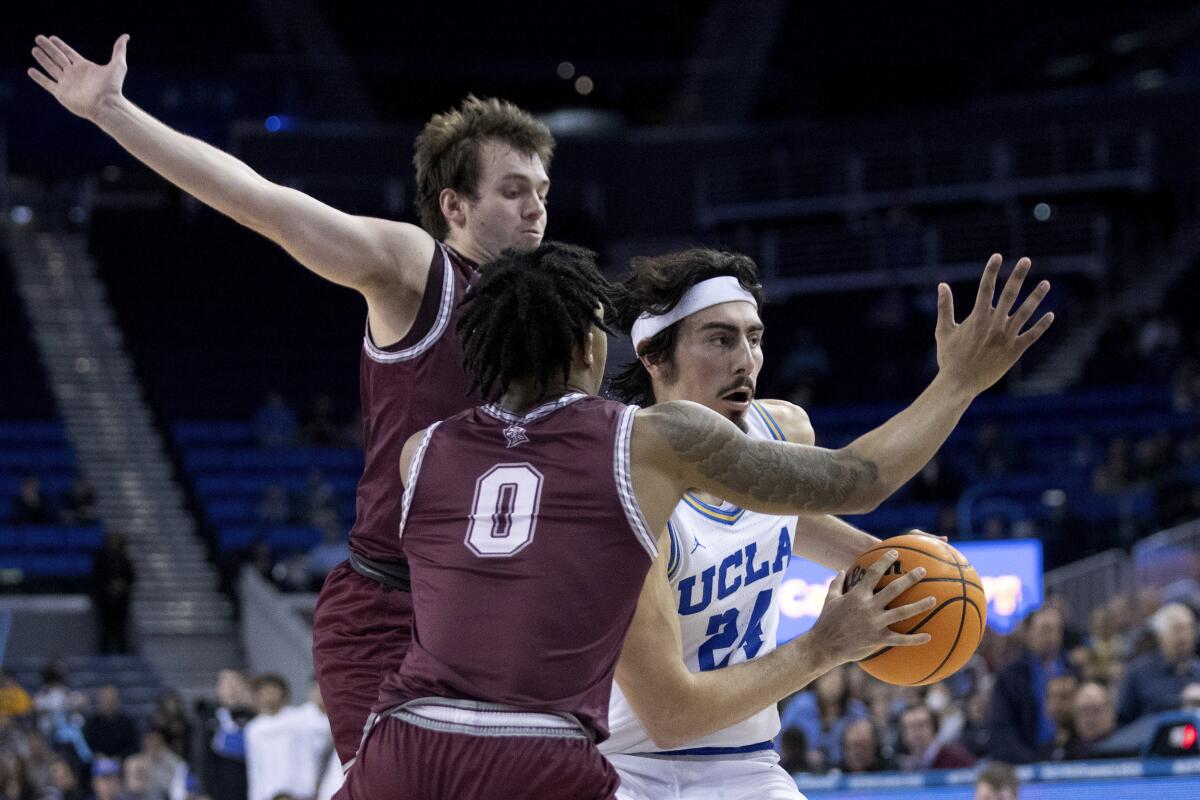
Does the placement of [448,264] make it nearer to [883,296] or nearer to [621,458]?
[621,458]

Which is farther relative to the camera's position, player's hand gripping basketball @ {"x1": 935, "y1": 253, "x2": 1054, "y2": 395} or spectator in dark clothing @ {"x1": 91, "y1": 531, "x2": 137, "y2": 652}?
spectator in dark clothing @ {"x1": 91, "y1": 531, "x2": 137, "y2": 652}

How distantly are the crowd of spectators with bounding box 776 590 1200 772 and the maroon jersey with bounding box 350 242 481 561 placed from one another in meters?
5.53

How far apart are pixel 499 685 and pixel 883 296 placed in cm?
2315

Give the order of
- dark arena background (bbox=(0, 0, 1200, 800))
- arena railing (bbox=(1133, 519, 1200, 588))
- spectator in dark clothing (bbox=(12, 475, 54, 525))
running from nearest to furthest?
arena railing (bbox=(1133, 519, 1200, 588)) < dark arena background (bbox=(0, 0, 1200, 800)) < spectator in dark clothing (bbox=(12, 475, 54, 525))

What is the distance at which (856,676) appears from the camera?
1256 cm

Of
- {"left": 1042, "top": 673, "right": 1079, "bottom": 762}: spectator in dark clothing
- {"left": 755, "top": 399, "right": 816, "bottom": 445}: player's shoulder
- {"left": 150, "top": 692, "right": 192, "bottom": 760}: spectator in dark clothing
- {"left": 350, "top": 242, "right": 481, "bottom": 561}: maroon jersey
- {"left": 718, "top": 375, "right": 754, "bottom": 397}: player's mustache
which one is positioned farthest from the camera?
{"left": 150, "top": 692, "right": 192, "bottom": 760}: spectator in dark clothing

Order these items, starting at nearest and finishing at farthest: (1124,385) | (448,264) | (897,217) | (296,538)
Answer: (448,264) < (296,538) < (1124,385) < (897,217)

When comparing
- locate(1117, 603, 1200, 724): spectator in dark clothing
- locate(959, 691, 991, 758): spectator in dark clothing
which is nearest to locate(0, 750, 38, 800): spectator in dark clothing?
locate(959, 691, 991, 758): spectator in dark clothing

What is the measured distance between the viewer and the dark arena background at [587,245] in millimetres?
19188

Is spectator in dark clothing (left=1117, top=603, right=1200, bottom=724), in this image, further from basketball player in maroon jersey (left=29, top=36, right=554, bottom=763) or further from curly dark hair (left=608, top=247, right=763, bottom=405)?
basketball player in maroon jersey (left=29, top=36, right=554, bottom=763)

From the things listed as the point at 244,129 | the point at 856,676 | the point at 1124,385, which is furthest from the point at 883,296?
the point at 856,676

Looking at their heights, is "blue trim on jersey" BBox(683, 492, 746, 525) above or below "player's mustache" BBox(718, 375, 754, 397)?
below

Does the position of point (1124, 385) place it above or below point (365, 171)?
below

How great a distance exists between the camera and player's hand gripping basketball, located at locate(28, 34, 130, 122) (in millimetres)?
3986
